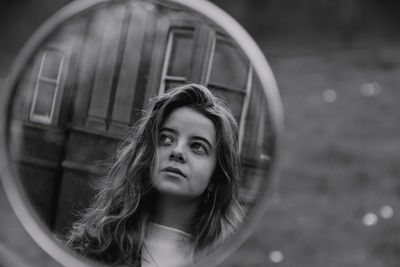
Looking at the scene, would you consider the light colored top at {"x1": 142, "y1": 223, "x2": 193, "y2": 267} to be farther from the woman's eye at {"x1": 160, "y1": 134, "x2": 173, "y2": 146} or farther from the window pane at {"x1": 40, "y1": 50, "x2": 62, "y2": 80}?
the window pane at {"x1": 40, "y1": 50, "x2": 62, "y2": 80}

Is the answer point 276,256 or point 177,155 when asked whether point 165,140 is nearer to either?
point 177,155

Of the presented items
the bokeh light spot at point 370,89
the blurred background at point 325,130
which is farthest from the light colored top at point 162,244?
the bokeh light spot at point 370,89

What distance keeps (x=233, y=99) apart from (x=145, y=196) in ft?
0.80

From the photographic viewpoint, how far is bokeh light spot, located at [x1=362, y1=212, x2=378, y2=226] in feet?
8.99

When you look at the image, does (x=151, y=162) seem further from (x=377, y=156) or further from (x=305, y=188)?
(x=377, y=156)

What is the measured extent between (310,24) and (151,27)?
3.18 meters

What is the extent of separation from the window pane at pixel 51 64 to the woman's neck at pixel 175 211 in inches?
12.3

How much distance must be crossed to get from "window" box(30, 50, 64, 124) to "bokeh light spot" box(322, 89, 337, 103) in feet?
9.02

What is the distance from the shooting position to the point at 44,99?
1108mm

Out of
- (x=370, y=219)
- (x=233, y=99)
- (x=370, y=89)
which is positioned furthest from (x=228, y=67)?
(x=370, y=89)

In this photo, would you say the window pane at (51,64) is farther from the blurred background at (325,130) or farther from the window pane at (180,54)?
the blurred background at (325,130)

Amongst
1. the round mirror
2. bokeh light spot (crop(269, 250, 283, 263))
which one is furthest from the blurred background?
the round mirror

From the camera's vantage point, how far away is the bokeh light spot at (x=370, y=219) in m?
2.74

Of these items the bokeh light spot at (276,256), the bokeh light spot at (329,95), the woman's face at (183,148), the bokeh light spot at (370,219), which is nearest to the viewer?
the woman's face at (183,148)
